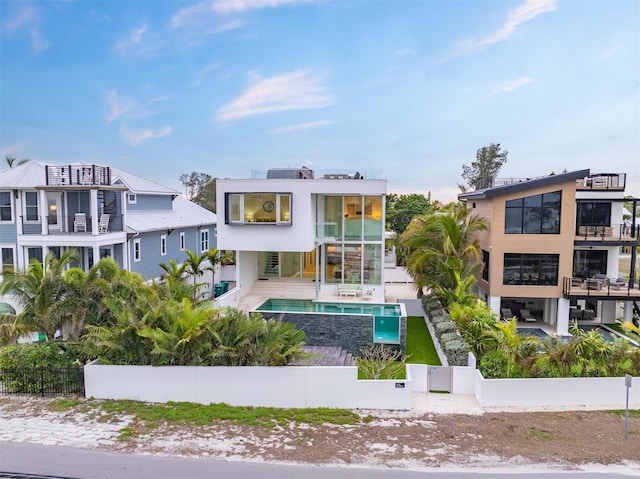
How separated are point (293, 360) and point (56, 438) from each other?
6069mm

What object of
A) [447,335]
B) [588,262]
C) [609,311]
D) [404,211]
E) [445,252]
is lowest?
[609,311]

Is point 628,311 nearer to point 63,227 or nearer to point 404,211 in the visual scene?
point 63,227

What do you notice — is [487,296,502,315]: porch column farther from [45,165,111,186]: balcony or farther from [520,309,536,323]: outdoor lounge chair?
[45,165,111,186]: balcony

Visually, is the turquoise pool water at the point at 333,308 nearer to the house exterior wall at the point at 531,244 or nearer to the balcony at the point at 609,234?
the house exterior wall at the point at 531,244

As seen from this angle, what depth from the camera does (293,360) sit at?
12.9 metres

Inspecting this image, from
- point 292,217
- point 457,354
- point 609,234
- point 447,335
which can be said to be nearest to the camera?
point 457,354

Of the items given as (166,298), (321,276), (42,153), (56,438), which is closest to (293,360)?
(166,298)

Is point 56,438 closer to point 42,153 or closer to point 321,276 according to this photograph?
point 321,276

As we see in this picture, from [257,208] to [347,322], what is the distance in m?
6.97

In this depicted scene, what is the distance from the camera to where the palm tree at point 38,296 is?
13.4 m

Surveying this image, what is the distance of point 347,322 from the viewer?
16.8 meters

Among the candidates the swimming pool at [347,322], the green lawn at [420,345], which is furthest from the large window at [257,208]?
the green lawn at [420,345]

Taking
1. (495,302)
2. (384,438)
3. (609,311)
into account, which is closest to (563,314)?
(495,302)

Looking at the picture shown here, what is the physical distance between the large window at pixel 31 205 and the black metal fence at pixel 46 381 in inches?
395
